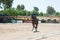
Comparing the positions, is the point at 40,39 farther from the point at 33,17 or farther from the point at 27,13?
the point at 27,13

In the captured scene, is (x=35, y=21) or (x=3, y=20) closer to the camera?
(x=35, y=21)

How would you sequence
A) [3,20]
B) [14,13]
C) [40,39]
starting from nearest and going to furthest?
[40,39] < [3,20] < [14,13]

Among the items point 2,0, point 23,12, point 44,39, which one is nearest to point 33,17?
point 44,39

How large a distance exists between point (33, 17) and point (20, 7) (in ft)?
522

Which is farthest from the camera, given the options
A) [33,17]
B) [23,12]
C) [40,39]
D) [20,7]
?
[20,7]

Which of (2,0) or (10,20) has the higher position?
(2,0)

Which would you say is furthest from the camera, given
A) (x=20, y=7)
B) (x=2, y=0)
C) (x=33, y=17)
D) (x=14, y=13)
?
(x=20, y=7)

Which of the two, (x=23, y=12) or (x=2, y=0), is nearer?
(x=2, y=0)

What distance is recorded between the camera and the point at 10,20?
73.4 meters

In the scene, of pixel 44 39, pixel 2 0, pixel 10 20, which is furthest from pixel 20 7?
pixel 44 39

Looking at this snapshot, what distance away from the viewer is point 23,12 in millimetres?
159625

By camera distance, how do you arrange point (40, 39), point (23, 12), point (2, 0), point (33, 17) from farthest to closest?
point (23, 12) < point (2, 0) < point (33, 17) < point (40, 39)

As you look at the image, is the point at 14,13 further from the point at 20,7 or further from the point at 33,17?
the point at 33,17

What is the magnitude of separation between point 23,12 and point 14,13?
2416 centimetres
